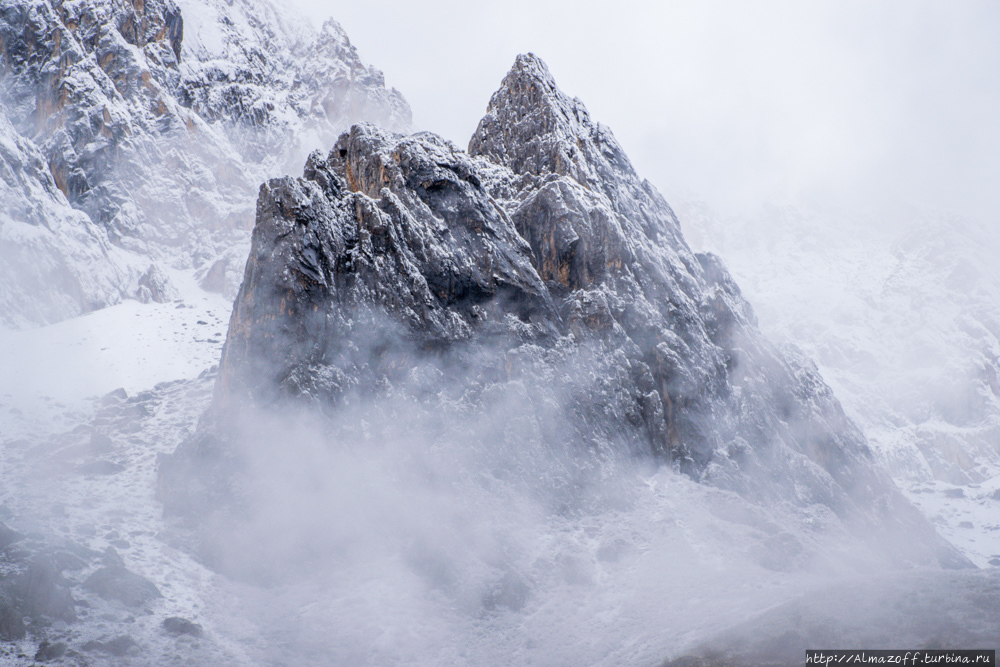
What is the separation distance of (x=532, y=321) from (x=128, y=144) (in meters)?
68.8

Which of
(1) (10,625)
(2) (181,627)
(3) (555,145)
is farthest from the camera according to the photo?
(3) (555,145)

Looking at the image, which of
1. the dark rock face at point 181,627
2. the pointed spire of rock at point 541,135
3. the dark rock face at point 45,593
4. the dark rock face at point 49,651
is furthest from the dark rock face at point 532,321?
the dark rock face at point 49,651

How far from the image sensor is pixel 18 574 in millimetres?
33125

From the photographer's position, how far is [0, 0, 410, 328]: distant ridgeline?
7138 cm

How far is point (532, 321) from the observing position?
54.2 meters

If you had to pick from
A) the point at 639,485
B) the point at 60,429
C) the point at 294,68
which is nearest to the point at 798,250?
the point at 294,68

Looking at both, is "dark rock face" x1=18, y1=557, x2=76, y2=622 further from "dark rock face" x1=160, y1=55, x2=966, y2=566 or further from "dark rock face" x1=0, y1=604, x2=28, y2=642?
"dark rock face" x1=160, y1=55, x2=966, y2=566

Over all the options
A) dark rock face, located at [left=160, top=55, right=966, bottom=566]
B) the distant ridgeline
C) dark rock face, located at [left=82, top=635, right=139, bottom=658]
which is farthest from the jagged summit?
dark rock face, located at [left=82, top=635, right=139, bottom=658]

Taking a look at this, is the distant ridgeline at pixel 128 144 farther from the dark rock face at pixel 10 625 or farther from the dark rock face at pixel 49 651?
the dark rock face at pixel 49 651

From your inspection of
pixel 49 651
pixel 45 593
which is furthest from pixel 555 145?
pixel 49 651

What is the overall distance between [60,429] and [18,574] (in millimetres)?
21382

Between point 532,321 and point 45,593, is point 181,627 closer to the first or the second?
point 45,593

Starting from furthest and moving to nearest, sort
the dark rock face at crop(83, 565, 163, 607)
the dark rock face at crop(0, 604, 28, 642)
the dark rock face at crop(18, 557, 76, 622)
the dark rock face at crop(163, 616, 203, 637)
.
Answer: the dark rock face at crop(83, 565, 163, 607)
the dark rock face at crop(163, 616, 203, 637)
the dark rock face at crop(18, 557, 76, 622)
the dark rock face at crop(0, 604, 28, 642)

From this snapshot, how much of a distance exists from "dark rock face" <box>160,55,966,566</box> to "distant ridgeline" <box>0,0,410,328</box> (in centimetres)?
3453
